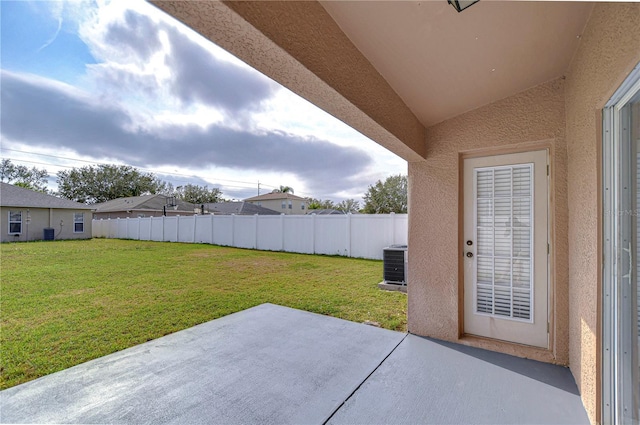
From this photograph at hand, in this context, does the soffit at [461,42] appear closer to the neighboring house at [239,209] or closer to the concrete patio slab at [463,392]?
the concrete patio slab at [463,392]

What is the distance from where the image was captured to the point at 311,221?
1261cm

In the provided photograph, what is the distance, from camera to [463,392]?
2.59m

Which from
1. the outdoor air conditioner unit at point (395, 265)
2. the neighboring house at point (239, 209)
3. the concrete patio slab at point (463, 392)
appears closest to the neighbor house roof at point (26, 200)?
the neighboring house at point (239, 209)

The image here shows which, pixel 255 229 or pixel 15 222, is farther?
pixel 15 222

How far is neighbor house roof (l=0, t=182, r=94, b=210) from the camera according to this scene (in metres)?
16.9

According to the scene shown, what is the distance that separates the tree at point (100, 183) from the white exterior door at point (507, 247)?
41.7 metres

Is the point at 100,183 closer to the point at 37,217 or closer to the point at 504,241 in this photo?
the point at 37,217

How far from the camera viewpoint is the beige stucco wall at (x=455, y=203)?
120 inches

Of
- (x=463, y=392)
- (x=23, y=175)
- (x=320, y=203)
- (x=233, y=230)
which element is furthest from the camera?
(x=320, y=203)

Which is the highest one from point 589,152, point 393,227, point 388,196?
point 388,196

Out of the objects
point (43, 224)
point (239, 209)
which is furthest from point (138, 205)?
point (239, 209)

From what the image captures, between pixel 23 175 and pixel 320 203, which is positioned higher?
pixel 23 175

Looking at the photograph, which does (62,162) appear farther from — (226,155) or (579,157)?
(579,157)

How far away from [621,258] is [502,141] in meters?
2.04
